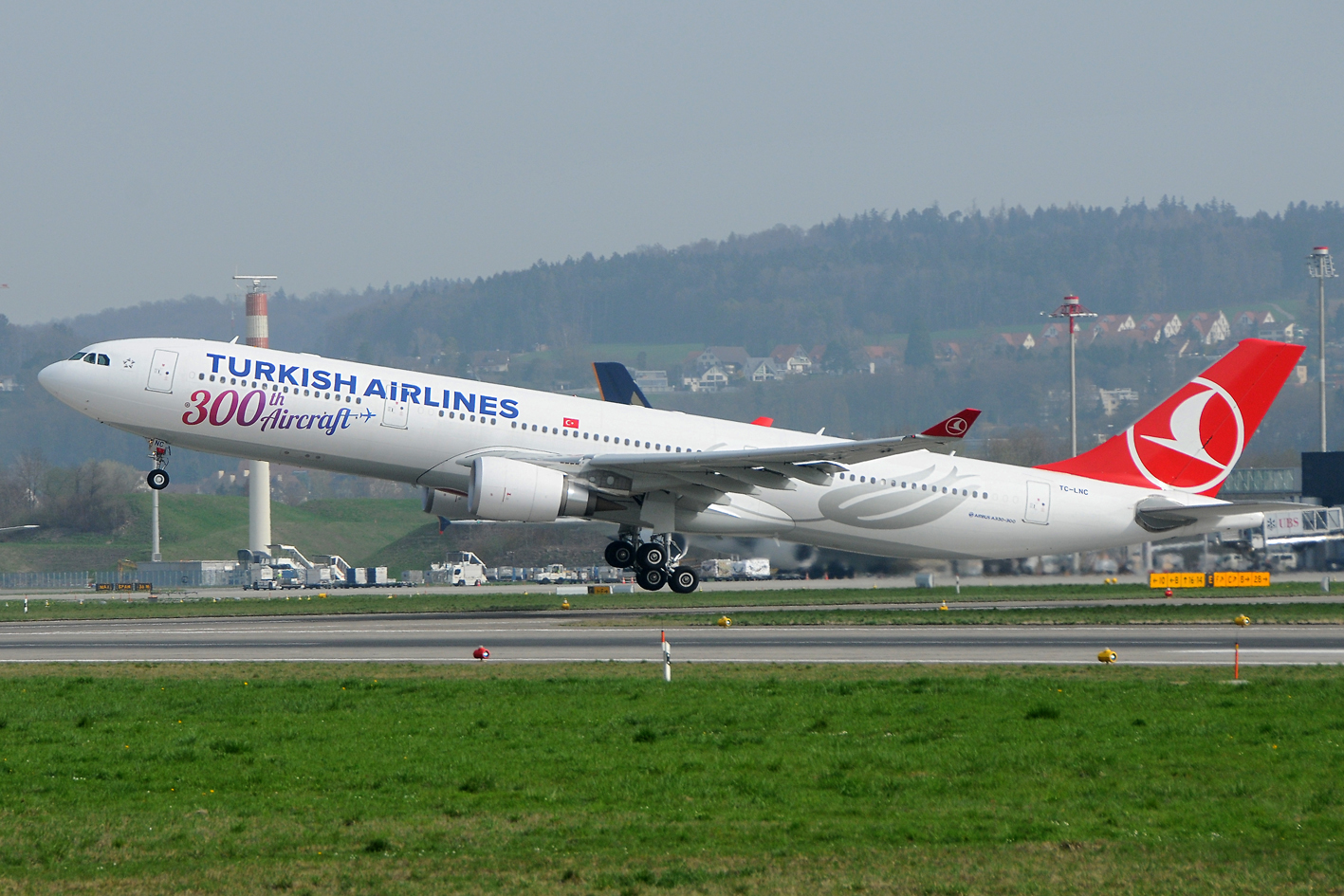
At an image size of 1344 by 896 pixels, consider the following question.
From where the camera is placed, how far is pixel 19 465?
147m

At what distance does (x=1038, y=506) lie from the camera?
127 ft

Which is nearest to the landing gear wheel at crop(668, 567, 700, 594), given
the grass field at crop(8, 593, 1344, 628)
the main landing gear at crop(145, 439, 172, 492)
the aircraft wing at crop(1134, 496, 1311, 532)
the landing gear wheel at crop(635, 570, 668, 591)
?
the landing gear wheel at crop(635, 570, 668, 591)

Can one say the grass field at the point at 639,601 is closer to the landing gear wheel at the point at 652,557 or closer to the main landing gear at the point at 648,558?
the main landing gear at the point at 648,558

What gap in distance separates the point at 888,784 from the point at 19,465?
152 m

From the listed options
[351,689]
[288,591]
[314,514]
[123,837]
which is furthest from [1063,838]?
[314,514]

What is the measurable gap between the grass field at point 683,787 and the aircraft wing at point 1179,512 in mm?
16576

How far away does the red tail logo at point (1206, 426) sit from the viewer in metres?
37.9

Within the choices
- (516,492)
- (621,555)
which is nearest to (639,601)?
(621,555)

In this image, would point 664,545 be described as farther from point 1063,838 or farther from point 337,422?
point 1063,838

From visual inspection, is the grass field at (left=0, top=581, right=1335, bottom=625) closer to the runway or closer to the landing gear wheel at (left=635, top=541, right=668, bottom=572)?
the landing gear wheel at (left=635, top=541, right=668, bottom=572)

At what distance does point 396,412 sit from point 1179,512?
2129 cm

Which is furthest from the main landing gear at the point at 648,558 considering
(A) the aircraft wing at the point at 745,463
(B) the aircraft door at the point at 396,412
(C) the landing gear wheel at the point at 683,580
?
(B) the aircraft door at the point at 396,412

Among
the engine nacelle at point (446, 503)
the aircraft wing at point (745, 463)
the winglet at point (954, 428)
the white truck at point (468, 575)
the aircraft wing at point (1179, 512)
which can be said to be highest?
the winglet at point (954, 428)

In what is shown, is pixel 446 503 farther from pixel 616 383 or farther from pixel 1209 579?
pixel 1209 579
